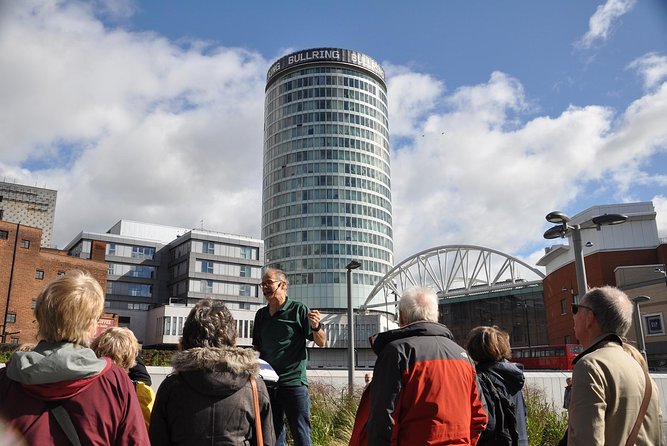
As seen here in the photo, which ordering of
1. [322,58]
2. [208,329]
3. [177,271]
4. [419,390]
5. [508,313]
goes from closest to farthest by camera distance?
[208,329], [419,390], [177,271], [508,313], [322,58]

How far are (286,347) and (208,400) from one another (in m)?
2.05

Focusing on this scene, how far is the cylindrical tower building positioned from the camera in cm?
11519

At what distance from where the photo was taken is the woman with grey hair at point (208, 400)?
3.33 metres

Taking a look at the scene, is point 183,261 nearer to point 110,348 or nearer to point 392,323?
point 392,323

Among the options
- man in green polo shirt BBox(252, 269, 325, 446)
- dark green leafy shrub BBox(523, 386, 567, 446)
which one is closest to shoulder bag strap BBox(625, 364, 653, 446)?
man in green polo shirt BBox(252, 269, 325, 446)

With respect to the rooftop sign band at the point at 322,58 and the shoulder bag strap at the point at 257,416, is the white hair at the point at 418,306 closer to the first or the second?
the shoulder bag strap at the point at 257,416

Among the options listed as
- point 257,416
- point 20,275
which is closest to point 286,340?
point 257,416

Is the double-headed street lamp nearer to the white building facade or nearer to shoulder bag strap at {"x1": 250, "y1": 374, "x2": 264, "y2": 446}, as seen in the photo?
shoulder bag strap at {"x1": 250, "y1": 374, "x2": 264, "y2": 446}

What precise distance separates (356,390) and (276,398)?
5695mm

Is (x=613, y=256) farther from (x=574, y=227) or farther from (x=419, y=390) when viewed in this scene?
(x=419, y=390)

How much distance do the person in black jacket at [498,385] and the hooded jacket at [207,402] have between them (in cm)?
223

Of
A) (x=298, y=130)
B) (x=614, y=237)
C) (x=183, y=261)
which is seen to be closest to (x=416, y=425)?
(x=614, y=237)

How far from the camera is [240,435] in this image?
11.1 feet

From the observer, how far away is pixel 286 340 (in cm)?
541
